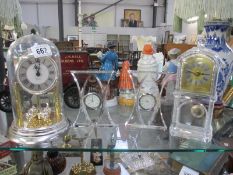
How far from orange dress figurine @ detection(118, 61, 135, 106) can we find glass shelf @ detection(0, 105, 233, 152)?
0.12 m

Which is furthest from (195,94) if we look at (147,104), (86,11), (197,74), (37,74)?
(86,11)

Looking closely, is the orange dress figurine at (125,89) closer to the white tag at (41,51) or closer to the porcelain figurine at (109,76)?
the porcelain figurine at (109,76)

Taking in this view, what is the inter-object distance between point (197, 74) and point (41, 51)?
411 mm

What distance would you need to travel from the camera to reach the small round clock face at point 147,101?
71 centimetres

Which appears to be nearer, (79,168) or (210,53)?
(210,53)

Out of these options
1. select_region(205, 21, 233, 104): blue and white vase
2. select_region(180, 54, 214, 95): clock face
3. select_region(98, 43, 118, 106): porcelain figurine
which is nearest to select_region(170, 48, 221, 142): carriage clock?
select_region(180, 54, 214, 95): clock face

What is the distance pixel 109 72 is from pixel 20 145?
33 centimetres

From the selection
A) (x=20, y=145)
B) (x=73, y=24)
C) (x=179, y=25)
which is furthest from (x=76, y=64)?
(x=73, y=24)

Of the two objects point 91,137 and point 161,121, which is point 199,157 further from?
point 91,137

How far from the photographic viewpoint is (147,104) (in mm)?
715

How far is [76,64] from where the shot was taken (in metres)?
0.80

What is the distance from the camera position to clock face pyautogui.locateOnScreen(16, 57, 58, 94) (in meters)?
0.59

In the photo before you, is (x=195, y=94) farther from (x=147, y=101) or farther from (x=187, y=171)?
(x=187, y=171)

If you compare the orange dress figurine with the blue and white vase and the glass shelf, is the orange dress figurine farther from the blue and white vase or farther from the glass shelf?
the blue and white vase
